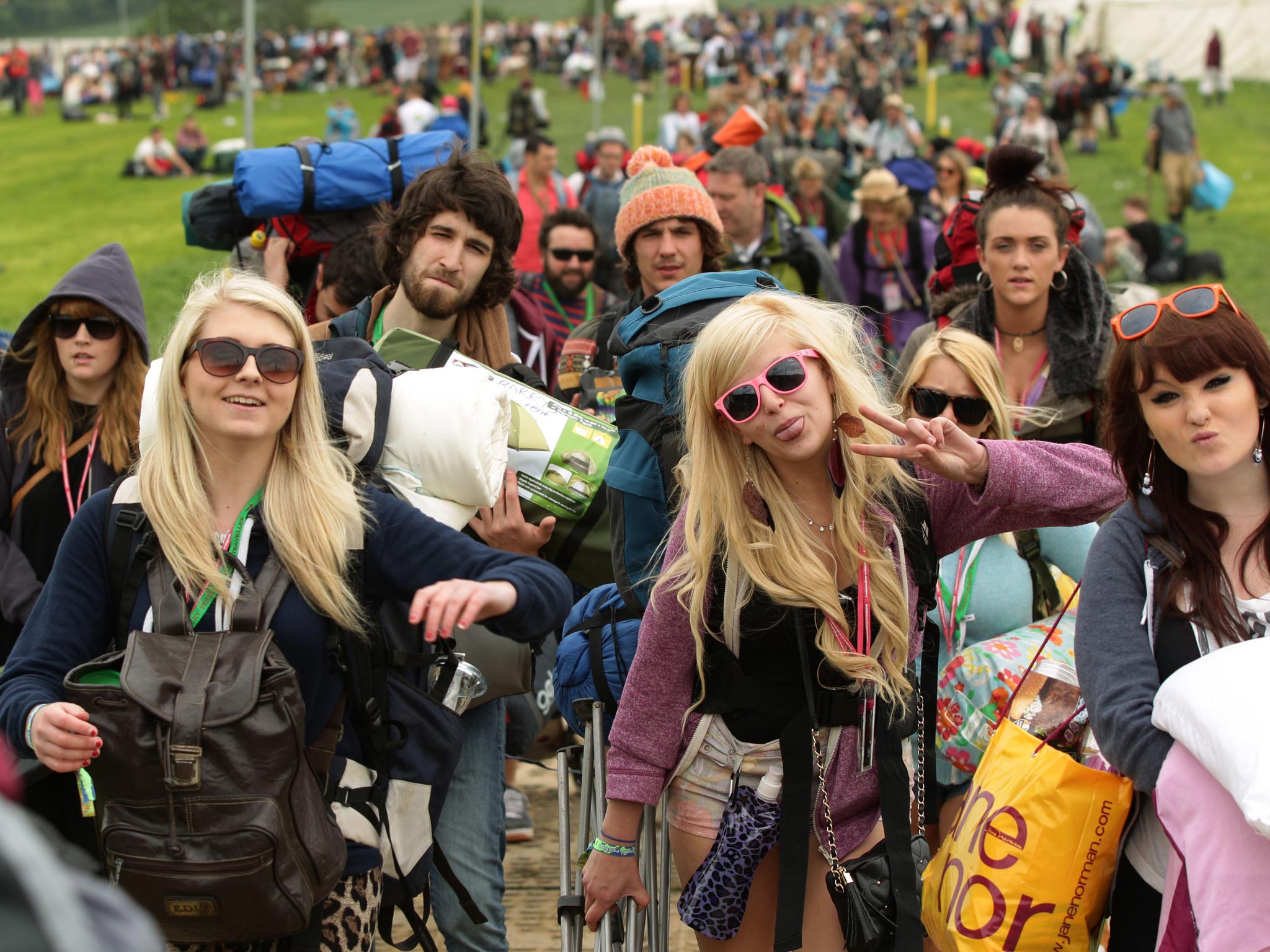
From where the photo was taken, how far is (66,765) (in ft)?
8.24

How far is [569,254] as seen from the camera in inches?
290

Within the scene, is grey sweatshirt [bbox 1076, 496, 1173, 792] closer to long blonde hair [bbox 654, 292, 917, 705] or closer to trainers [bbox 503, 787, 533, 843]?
long blonde hair [bbox 654, 292, 917, 705]

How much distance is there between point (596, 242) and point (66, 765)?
5.57m

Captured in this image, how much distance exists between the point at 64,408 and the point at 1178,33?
4343 cm

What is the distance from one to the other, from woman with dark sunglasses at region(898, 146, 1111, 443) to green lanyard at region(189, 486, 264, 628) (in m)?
2.35

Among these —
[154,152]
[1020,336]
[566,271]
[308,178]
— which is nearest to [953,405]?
[1020,336]

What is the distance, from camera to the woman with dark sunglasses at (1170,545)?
2.52 metres

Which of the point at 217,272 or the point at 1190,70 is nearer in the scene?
the point at 217,272

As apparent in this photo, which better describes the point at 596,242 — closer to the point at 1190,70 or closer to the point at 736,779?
the point at 736,779

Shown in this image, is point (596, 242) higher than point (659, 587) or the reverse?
the reverse

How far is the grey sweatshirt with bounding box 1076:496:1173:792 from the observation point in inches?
96.0

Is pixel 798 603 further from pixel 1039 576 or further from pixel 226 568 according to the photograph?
pixel 1039 576

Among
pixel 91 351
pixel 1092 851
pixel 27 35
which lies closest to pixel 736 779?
pixel 1092 851

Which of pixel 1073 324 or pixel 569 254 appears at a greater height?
pixel 1073 324
